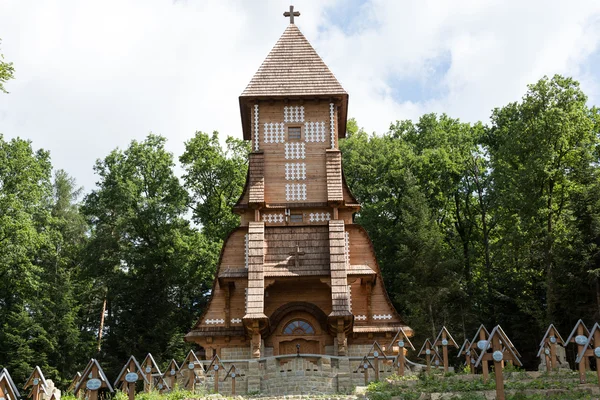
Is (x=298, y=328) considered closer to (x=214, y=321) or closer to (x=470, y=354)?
(x=214, y=321)

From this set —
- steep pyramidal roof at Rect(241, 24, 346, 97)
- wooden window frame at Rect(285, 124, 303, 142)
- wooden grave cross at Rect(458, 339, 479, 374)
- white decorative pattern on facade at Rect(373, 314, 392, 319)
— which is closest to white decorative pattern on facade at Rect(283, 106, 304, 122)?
wooden window frame at Rect(285, 124, 303, 142)

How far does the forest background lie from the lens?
28562 mm

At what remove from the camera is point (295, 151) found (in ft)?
87.8

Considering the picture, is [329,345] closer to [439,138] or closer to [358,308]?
[358,308]

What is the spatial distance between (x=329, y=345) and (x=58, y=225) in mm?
21437

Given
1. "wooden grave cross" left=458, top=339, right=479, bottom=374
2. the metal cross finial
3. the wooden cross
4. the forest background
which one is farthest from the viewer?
the metal cross finial

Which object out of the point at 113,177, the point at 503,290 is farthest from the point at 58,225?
the point at 503,290

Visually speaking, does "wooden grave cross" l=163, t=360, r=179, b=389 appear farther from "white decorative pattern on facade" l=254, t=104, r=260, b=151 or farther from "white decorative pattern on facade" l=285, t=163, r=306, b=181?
"white decorative pattern on facade" l=254, t=104, r=260, b=151

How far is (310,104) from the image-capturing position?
27.4 meters

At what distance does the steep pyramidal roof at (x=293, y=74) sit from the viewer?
27141 mm

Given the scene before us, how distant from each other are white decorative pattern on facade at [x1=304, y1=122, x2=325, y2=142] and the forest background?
6756 millimetres

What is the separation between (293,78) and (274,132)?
2.40 metres

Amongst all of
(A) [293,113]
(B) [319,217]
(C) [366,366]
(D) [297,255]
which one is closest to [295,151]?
(A) [293,113]

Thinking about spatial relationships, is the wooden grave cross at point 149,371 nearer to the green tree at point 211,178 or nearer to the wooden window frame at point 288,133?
the wooden window frame at point 288,133
